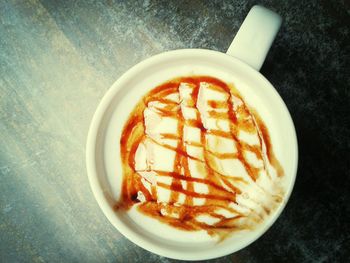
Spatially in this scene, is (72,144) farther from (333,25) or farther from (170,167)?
(333,25)

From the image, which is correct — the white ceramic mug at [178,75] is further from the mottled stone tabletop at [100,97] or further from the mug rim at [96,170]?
the mottled stone tabletop at [100,97]

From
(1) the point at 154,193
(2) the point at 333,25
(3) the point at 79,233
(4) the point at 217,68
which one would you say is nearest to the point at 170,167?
(1) the point at 154,193

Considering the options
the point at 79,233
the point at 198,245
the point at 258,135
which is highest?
the point at 258,135

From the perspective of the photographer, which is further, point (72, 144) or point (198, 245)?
point (72, 144)

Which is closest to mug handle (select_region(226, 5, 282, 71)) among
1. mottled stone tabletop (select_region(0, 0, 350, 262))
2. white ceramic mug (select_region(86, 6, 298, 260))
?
white ceramic mug (select_region(86, 6, 298, 260))

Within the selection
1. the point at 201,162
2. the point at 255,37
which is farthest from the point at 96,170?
the point at 255,37

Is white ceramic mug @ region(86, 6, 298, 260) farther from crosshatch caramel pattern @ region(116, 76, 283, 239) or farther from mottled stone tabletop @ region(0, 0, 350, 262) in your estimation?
mottled stone tabletop @ region(0, 0, 350, 262)
